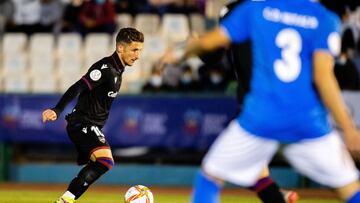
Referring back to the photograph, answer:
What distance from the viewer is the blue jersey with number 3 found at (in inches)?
242

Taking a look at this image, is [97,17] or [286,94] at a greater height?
[97,17]

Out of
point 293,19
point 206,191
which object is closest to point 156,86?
point 206,191

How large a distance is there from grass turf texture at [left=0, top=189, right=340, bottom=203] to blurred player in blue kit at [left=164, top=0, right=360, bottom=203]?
7049 millimetres

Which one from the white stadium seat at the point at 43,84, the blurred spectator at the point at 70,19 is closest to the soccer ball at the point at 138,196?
the white stadium seat at the point at 43,84

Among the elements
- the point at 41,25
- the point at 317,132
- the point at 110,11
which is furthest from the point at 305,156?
the point at 41,25

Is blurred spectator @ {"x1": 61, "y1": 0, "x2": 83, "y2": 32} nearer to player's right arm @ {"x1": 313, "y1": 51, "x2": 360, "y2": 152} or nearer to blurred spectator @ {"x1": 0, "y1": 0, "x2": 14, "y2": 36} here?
blurred spectator @ {"x1": 0, "y1": 0, "x2": 14, "y2": 36}

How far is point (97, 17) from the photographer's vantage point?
1989cm

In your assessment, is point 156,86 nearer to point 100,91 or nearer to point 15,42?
point 15,42

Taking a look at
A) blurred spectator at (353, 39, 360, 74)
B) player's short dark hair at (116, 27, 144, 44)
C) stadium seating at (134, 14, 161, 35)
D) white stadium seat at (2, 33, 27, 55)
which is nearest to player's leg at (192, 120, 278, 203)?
player's short dark hair at (116, 27, 144, 44)

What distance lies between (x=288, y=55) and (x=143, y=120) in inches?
456

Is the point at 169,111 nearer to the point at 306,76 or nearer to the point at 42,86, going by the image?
the point at 42,86

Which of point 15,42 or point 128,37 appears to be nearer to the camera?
point 128,37

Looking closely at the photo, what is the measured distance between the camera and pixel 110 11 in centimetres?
1975

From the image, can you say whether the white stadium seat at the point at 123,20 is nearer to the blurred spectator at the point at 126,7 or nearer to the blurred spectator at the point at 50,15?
the blurred spectator at the point at 126,7
